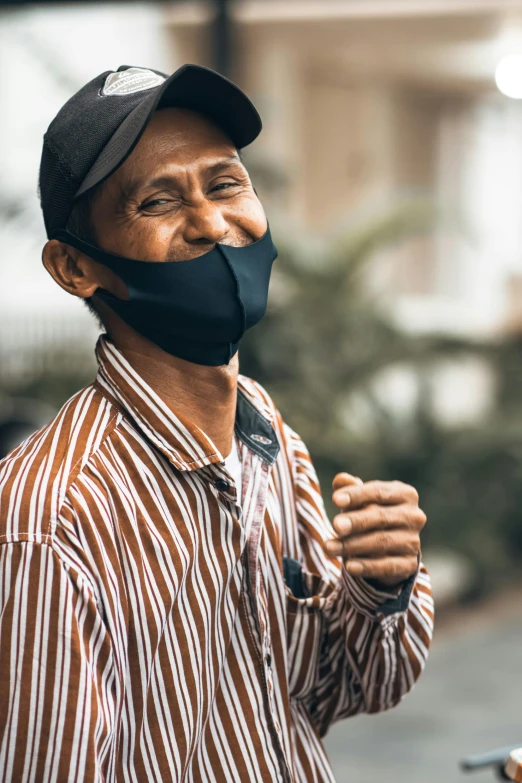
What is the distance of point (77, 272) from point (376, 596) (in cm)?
65

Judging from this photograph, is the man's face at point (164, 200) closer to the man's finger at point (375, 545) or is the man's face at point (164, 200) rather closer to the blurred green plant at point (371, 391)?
the man's finger at point (375, 545)

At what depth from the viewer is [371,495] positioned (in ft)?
5.15

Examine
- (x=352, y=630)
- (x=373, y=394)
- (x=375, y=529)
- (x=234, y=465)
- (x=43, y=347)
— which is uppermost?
(x=43, y=347)

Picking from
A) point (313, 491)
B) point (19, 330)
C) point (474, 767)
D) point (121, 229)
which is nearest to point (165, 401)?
point (121, 229)

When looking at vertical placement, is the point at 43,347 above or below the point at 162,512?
above

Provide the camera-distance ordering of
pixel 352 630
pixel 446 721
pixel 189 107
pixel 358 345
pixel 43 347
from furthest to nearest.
Result: 1. pixel 43 347
2. pixel 358 345
3. pixel 446 721
4. pixel 352 630
5. pixel 189 107

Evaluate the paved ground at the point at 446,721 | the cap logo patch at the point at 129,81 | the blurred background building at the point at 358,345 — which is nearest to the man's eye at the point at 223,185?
the cap logo patch at the point at 129,81

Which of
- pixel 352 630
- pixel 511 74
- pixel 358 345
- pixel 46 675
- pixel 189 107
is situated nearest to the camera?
pixel 46 675

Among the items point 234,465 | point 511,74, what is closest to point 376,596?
point 234,465

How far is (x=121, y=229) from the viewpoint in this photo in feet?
5.07

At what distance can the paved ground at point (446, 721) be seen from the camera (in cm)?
493

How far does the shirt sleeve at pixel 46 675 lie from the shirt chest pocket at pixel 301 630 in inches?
17.7

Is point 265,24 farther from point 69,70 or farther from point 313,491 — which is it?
point 313,491

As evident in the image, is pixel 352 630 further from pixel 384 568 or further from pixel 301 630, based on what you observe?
pixel 384 568
